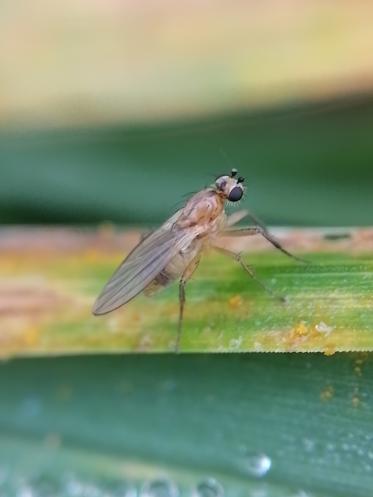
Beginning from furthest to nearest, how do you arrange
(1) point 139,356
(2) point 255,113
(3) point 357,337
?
1. (2) point 255,113
2. (1) point 139,356
3. (3) point 357,337

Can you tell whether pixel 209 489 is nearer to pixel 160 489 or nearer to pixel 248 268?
pixel 160 489

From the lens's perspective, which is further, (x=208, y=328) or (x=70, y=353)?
(x=70, y=353)

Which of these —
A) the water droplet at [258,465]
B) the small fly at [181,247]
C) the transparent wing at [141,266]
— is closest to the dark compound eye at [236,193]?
the small fly at [181,247]

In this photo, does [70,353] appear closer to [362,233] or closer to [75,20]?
[362,233]

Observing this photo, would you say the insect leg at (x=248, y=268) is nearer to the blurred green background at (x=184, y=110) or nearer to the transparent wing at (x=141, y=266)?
the transparent wing at (x=141, y=266)

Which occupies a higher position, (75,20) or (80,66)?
(75,20)

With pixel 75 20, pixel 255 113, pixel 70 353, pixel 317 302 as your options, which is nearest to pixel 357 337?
pixel 317 302
